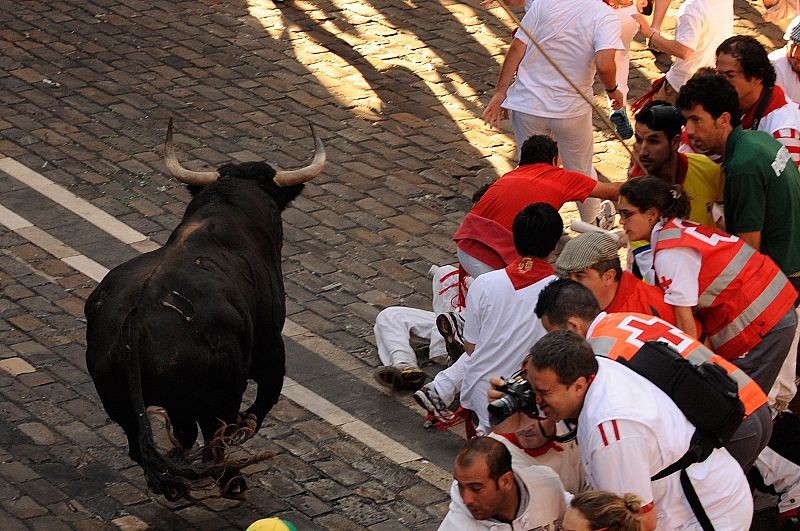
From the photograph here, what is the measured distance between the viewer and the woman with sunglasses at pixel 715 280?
589cm

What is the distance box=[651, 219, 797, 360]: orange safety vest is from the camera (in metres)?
5.93

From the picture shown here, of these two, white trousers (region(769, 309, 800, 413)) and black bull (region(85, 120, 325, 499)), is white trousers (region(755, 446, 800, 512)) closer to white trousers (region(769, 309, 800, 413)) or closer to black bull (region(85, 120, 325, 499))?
white trousers (region(769, 309, 800, 413))

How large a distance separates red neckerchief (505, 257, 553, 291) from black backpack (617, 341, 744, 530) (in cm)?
145

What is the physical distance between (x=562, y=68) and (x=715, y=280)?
331 centimetres

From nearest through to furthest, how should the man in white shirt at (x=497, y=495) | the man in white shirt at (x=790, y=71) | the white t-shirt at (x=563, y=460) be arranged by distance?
the man in white shirt at (x=497, y=495)
the white t-shirt at (x=563, y=460)
the man in white shirt at (x=790, y=71)

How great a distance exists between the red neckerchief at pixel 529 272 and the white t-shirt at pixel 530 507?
4.94 feet

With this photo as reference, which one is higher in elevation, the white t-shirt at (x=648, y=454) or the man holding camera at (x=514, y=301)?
the white t-shirt at (x=648, y=454)

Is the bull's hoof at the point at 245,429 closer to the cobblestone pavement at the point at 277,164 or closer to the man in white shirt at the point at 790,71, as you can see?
the cobblestone pavement at the point at 277,164

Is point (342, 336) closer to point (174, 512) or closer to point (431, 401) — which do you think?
point (431, 401)

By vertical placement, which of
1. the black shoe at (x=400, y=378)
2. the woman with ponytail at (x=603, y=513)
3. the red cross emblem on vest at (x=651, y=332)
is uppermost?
the red cross emblem on vest at (x=651, y=332)

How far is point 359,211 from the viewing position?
9961 millimetres

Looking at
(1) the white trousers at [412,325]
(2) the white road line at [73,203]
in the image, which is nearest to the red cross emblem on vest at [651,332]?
(1) the white trousers at [412,325]

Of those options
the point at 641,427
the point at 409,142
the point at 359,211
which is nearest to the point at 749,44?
the point at 641,427

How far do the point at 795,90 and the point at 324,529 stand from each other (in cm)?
401
